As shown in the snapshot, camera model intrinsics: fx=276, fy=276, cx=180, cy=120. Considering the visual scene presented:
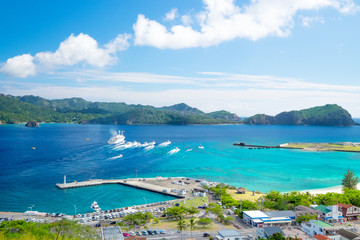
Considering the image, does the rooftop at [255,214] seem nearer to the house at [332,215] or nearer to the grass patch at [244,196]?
the house at [332,215]

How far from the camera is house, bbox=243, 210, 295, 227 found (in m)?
31.7

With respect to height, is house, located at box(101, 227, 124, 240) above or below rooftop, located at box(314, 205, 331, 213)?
→ below

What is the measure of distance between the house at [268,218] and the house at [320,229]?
2.39 metres

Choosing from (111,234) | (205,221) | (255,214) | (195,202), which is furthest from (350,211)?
(111,234)

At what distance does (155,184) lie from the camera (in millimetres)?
53281

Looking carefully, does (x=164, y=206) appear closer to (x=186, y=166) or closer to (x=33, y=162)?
(x=186, y=166)

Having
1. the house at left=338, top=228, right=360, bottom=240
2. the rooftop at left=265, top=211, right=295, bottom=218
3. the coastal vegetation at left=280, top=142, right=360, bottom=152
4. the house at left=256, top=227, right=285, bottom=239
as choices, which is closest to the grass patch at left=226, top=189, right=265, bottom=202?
the rooftop at left=265, top=211, right=295, bottom=218

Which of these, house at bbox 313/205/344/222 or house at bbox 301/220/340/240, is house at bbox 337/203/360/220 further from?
house at bbox 301/220/340/240

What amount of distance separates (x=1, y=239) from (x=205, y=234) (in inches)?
722

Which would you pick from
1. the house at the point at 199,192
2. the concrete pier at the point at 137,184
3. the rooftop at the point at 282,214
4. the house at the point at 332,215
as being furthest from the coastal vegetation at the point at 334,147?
the rooftop at the point at 282,214

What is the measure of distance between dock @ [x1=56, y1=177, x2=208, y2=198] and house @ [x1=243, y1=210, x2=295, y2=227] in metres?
14.9

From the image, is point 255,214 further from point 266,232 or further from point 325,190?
point 325,190

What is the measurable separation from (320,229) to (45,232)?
26.7 m

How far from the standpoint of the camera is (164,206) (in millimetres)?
39719
